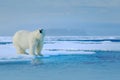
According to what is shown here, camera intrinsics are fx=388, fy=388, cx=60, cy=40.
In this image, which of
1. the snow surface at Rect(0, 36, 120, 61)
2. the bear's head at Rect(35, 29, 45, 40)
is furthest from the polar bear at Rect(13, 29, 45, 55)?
the snow surface at Rect(0, 36, 120, 61)

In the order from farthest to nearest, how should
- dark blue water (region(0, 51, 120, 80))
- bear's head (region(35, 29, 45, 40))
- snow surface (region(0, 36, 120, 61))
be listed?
bear's head (region(35, 29, 45, 40)) < snow surface (region(0, 36, 120, 61)) < dark blue water (region(0, 51, 120, 80))

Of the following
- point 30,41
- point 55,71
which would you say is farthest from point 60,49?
point 55,71

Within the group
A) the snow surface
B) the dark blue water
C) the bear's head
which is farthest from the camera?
the bear's head

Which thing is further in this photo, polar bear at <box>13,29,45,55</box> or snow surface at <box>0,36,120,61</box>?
polar bear at <box>13,29,45,55</box>

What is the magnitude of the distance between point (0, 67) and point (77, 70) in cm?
185

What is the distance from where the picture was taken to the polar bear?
1219cm

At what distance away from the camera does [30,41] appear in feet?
40.3

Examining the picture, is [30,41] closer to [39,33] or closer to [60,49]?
[39,33]

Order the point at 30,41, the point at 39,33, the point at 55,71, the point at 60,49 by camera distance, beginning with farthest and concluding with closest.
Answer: the point at 60,49 → the point at 30,41 → the point at 39,33 → the point at 55,71

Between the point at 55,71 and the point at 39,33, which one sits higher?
the point at 39,33

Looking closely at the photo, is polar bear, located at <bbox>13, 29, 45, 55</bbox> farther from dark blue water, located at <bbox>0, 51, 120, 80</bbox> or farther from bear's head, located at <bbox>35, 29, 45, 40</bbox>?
dark blue water, located at <bbox>0, 51, 120, 80</bbox>

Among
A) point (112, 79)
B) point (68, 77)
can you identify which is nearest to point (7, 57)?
point (68, 77)

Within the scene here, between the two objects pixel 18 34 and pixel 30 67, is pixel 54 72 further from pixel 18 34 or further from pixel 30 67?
pixel 18 34

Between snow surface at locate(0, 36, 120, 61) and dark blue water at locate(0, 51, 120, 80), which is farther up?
snow surface at locate(0, 36, 120, 61)
